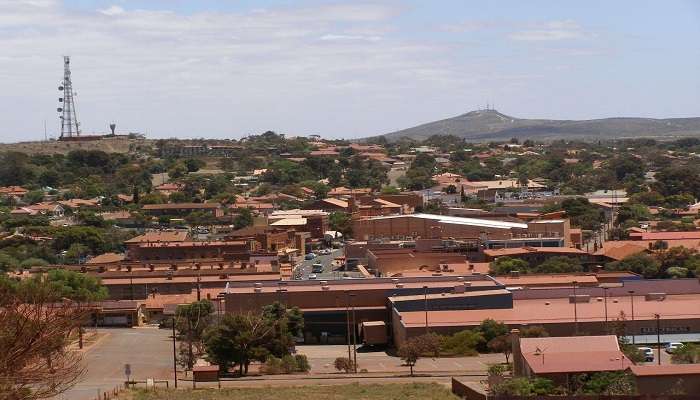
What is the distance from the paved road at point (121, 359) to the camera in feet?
84.6

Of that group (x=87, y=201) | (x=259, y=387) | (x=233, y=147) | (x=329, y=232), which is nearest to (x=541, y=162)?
(x=233, y=147)

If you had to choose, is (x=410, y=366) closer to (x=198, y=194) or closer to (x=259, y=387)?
(x=259, y=387)

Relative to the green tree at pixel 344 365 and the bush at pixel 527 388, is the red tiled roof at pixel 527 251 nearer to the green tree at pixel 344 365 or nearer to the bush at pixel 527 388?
the green tree at pixel 344 365

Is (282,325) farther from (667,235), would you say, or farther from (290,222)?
(290,222)

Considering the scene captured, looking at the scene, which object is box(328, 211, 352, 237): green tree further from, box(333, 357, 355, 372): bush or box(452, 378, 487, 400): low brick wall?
box(452, 378, 487, 400): low brick wall

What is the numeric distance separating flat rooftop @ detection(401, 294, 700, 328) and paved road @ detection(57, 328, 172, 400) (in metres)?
5.84

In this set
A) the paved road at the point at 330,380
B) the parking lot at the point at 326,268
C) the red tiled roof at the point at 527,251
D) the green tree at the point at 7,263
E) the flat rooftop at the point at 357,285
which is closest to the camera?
the paved road at the point at 330,380

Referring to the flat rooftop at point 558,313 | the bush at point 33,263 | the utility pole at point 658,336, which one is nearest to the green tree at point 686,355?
the utility pole at point 658,336

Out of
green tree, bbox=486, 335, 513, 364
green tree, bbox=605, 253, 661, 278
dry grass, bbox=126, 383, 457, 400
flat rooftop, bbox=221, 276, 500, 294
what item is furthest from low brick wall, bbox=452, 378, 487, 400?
green tree, bbox=605, 253, 661, 278

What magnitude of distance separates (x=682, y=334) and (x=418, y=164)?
7753cm

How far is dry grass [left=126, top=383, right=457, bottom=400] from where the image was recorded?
22.3 m

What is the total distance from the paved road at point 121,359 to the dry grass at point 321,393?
1733 millimetres

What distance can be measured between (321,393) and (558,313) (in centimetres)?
1113

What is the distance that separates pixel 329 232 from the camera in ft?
203
